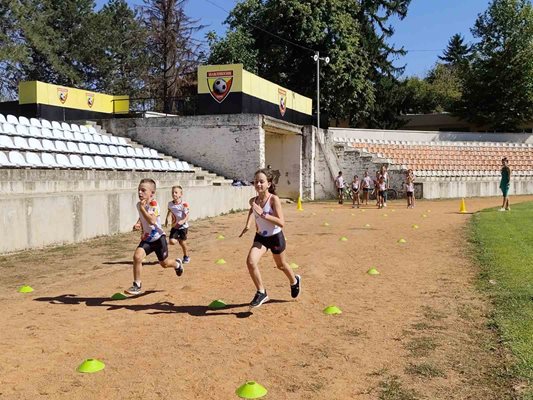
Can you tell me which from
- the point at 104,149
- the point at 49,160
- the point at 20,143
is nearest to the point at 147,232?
the point at 49,160

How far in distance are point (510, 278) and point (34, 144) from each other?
14121 millimetres

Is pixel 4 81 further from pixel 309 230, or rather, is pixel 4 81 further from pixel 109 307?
pixel 109 307

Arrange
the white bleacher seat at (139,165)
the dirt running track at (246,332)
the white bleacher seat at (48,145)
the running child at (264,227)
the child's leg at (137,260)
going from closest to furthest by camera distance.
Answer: the dirt running track at (246,332)
the running child at (264,227)
the child's leg at (137,260)
the white bleacher seat at (48,145)
the white bleacher seat at (139,165)

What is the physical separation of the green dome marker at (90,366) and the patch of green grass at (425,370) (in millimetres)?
2489

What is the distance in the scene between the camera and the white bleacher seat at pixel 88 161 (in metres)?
17.4

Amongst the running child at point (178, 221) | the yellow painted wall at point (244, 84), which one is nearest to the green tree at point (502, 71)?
the yellow painted wall at point (244, 84)

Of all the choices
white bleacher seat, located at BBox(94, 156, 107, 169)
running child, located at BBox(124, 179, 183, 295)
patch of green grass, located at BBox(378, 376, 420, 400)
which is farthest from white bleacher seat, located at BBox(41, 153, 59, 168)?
patch of green grass, located at BBox(378, 376, 420, 400)

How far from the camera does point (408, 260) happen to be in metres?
10.0

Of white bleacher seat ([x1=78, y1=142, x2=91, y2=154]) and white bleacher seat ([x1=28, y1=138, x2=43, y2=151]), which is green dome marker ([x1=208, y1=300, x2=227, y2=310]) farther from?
white bleacher seat ([x1=78, y1=142, x2=91, y2=154])

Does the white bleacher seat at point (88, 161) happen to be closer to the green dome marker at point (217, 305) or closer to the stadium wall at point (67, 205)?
the stadium wall at point (67, 205)

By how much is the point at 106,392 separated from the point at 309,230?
→ 11370 mm

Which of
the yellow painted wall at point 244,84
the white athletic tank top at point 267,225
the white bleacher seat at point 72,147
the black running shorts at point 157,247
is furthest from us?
the yellow painted wall at point 244,84

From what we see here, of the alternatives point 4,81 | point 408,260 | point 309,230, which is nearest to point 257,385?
point 408,260

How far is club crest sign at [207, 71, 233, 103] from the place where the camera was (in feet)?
82.4
